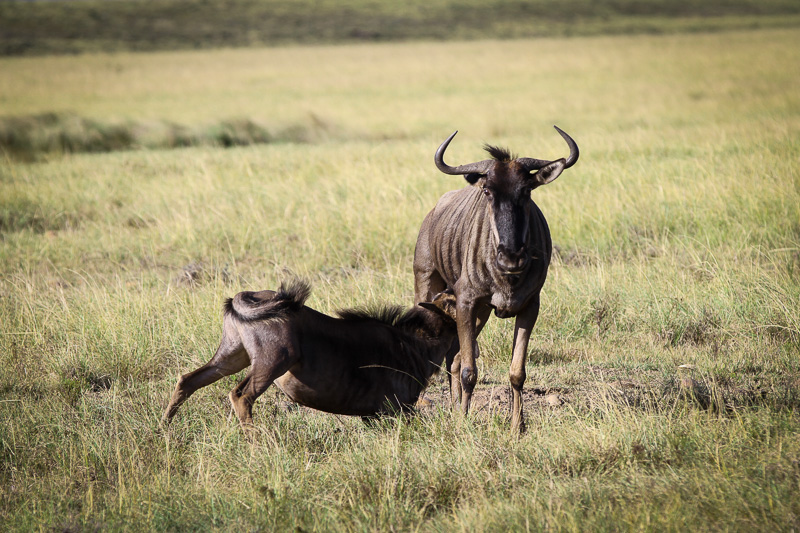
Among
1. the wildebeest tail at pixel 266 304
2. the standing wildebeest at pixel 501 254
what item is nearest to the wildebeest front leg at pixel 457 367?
the standing wildebeest at pixel 501 254

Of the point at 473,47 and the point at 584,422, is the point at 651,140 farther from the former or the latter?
the point at 473,47

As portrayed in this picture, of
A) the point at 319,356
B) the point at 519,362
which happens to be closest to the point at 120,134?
the point at 319,356

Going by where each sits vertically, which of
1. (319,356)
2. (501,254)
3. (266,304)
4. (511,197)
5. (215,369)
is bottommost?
(215,369)

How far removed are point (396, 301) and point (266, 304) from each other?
2.79 metres

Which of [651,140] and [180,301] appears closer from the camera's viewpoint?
[180,301]

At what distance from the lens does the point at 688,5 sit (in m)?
96.9

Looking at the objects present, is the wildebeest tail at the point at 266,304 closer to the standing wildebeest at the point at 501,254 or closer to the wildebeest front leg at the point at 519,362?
the standing wildebeest at the point at 501,254

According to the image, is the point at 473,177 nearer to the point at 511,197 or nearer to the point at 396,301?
the point at 511,197

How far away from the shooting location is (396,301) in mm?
7340

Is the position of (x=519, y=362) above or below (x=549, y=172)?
below

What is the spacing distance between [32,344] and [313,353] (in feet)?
9.63

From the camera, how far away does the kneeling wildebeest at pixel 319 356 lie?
4.56 meters

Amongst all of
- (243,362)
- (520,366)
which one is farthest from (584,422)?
(243,362)

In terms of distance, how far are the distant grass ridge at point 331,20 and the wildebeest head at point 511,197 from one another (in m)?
65.9
